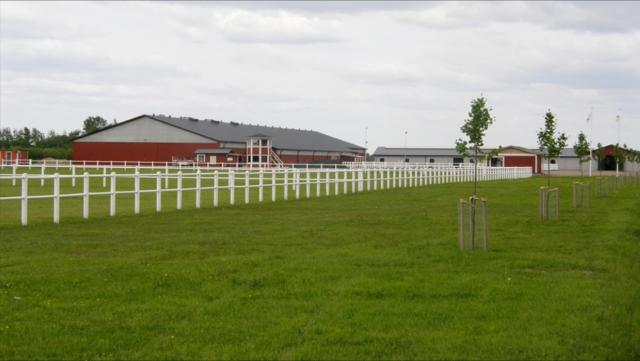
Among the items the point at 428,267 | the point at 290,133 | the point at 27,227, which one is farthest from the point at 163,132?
the point at 428,267

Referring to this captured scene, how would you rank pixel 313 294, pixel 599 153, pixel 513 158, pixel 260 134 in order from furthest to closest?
1. pixel 513 158
2. pixel 599 153
3. pixel 260 134
4. pixel 313 294

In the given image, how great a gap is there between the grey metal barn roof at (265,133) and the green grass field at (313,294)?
7674cm

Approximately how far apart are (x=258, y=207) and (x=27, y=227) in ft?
29.1

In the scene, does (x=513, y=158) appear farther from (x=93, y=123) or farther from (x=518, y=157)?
(x=93, y=123)

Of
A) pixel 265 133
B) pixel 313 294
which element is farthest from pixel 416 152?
pixel 313 294

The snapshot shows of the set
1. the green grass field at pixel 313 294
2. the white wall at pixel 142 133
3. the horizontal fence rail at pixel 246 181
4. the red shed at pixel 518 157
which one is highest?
the white wall at pixel 142 133

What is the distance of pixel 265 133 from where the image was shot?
4119 inches

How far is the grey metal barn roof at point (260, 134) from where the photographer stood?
309 ft

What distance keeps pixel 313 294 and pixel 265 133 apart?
95.2 meters

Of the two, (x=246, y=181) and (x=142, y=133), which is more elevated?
(x=142, y=133)

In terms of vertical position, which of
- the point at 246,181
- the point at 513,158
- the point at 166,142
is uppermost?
the point at 166,142

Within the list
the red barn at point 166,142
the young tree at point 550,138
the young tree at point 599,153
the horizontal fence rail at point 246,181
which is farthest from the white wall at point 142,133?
the young tree at point 550,138

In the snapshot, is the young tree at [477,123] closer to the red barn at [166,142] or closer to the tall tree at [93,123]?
the red barn at [166,142]

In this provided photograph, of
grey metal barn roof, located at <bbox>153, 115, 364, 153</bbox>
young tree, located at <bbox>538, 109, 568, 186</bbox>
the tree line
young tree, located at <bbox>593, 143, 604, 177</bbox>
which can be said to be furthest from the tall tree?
young tree, located at <bbox>538, 109, 568, 186</bbox>
